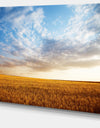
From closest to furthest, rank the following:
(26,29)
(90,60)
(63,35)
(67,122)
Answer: (67,122) → (90,60) → (63,35) → (26,29)

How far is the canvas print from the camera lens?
3121mm

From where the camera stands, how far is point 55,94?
338 centimetres

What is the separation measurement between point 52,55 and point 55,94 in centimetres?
87

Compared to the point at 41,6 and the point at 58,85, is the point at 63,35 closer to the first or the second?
the point at 41,6

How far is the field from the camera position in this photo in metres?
3.14

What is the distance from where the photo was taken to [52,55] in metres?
3.39

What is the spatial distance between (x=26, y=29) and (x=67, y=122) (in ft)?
7.37

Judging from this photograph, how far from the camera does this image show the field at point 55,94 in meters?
3.14

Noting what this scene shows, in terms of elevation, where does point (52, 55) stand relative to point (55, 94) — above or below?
above

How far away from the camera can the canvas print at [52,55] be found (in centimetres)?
312

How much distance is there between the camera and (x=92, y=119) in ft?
Answer: 9.59

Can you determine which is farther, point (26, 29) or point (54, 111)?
point (26, 29)

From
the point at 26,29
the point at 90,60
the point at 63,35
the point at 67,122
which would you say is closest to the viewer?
the point at 67,122

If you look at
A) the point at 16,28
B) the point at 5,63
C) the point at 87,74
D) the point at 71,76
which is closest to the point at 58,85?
the point at 71,76
